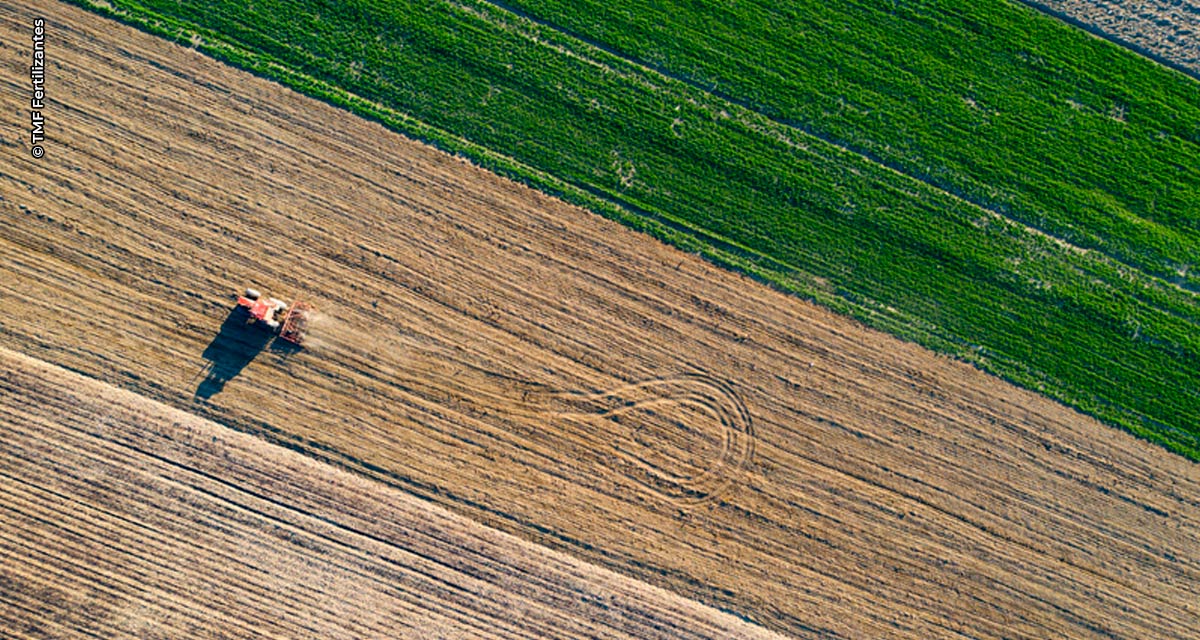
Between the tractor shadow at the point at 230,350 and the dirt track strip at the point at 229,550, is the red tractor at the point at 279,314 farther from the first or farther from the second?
the dirt track strip at the point at 229,550

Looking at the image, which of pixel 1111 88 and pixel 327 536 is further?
pixel 1111 88

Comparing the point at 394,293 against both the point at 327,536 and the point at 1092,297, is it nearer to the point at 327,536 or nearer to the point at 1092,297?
the point at 327,536

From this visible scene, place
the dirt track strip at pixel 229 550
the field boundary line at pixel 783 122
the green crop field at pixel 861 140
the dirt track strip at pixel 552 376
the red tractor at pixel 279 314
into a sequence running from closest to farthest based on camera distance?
the dirt track strip at pixel 229 550
the red tractor at pixel 279 314
the dirt track strip at pixel 552 376
the green crop field at pixel 861 140
the field boundary line at pixel 783 122

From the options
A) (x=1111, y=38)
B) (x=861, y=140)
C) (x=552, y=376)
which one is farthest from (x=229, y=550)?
(x=1111, y=38)

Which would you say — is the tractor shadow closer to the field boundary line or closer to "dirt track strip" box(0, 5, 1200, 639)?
"dirt track strip" box(0, 5, 1200, 639)

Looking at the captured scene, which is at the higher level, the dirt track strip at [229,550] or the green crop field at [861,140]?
the green crop field at [861,140]

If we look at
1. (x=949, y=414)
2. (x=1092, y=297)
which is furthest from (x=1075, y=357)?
(x=949, y=414)

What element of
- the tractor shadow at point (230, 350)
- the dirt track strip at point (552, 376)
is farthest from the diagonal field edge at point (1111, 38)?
the tractor shadow at point (230, 350)
